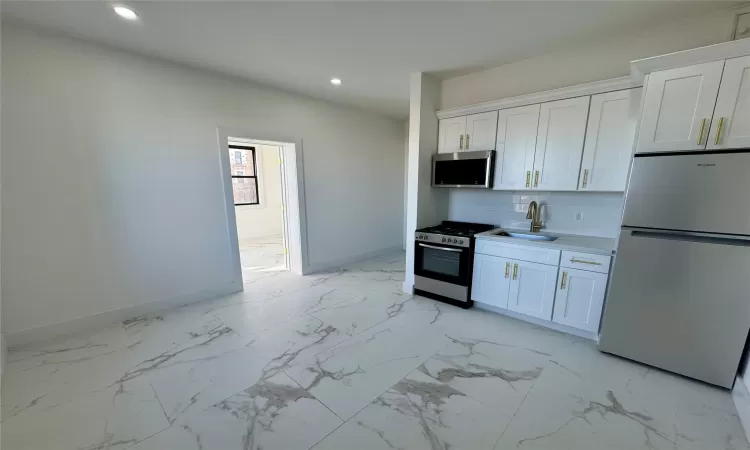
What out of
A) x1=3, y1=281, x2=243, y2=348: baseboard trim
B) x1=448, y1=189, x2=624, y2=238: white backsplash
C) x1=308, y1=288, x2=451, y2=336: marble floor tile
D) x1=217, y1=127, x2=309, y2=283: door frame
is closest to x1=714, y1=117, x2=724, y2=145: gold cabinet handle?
x1=448, y1=189, x2=624, y2=238: white backsplash

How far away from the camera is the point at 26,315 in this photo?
2.40 m

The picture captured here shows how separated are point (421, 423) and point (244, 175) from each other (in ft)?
21.9

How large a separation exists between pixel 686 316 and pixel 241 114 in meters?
4.60

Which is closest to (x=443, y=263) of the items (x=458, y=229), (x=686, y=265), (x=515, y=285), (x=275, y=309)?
(x=458, y=229)

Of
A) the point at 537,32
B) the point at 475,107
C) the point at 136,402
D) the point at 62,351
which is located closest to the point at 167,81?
the point at 62,351

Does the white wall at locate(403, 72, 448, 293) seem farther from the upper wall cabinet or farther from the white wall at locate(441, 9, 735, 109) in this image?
the white wall at locate(441, 9, 735, 109)

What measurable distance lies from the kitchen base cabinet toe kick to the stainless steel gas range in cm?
12

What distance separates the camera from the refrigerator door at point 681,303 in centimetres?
185

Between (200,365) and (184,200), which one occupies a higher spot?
(184,200)

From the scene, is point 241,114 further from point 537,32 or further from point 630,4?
point 630,4

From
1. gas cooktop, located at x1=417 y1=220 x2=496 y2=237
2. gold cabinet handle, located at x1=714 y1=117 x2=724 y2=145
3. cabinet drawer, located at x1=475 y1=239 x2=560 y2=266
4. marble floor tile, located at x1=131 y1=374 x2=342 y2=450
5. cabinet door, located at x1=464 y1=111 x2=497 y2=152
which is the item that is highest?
cabinet door, located at x1=464 y1=111 x2=497 y2=152

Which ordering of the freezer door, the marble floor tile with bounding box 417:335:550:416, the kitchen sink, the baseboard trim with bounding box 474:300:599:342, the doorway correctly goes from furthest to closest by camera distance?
1. the doorway
2. the kitchen sink
3. the baseboard trim with bounding box 474:300:599:342
4. the marble floor tile with bounding box 417:335:550:416
5. the freezer door

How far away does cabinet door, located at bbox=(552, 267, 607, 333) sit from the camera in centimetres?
243

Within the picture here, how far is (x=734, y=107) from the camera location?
1.77 metres
